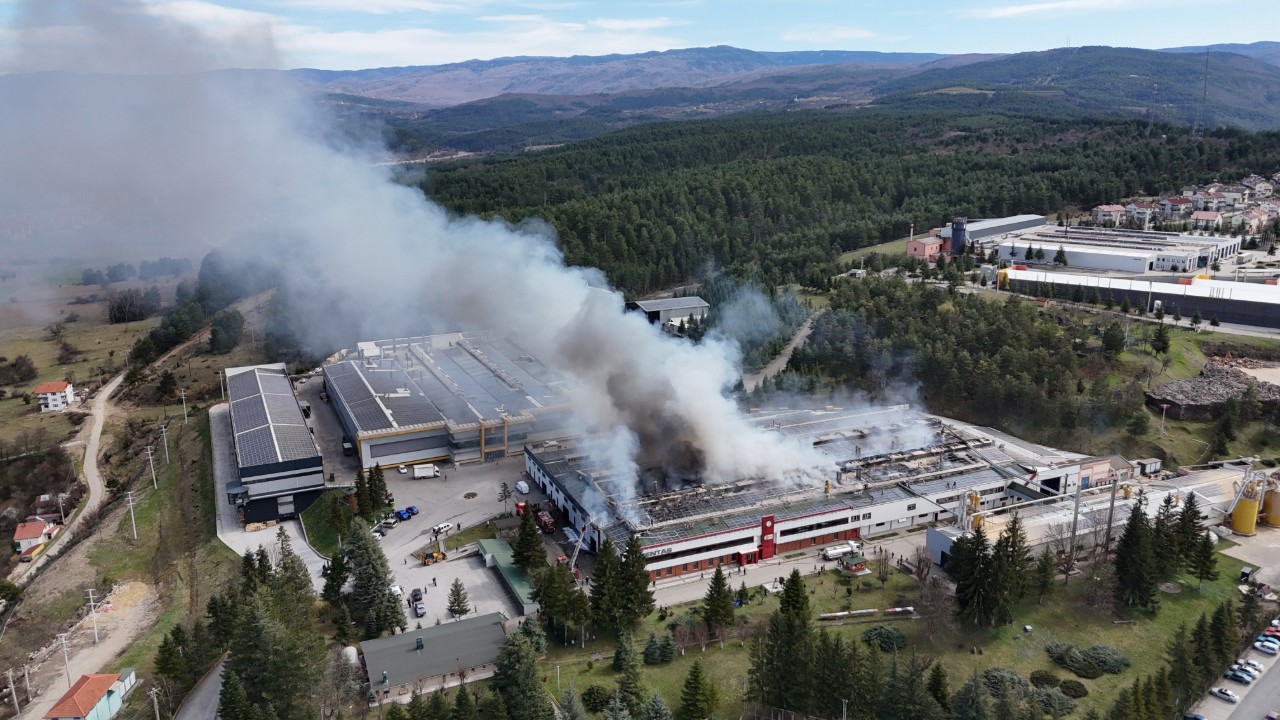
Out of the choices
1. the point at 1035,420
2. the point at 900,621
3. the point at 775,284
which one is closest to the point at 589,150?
the point at 775,284

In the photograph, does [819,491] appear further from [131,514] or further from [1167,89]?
[1167,89]

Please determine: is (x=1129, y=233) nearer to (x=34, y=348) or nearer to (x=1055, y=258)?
(x=1055, y=258)

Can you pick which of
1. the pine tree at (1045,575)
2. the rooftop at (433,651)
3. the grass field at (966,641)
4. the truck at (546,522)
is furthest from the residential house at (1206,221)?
the rooftop at (433,651)

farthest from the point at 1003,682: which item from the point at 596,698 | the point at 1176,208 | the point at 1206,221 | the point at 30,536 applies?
the point at 1176,208

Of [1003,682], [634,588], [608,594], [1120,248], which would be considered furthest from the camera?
[1120,248]

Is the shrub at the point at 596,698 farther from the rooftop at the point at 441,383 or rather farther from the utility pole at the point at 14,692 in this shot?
the rooftop at the point at 441,383

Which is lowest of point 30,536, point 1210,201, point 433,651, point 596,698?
point 30,536
